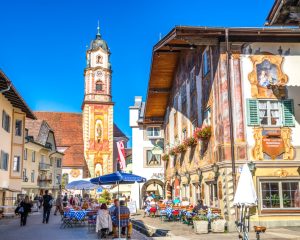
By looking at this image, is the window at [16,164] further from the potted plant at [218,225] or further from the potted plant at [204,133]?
the potted plant at [218,225]

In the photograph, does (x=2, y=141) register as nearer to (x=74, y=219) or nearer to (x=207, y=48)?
(x=74, y=219)

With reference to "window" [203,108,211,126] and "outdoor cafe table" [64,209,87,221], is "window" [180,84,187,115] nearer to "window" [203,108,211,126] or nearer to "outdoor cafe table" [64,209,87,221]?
"window" [203,108,211,126]

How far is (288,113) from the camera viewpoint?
18.9 metres

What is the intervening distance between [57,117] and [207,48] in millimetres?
63824

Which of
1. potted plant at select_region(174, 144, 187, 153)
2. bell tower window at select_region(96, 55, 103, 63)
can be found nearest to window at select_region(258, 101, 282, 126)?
potted plant at select_region(174, 144, 187, 153)

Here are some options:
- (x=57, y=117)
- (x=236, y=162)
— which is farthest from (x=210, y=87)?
(x=57, y=117)

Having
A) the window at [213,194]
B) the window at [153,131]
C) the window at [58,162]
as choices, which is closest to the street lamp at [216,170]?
the window at [213,194]

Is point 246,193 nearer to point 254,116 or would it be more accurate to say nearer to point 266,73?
point 254,116

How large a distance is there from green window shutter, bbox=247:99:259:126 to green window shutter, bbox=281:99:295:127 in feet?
3.98

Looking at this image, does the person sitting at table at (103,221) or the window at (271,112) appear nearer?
the person sitting at table at (103,221)

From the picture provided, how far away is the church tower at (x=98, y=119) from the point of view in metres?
70.2

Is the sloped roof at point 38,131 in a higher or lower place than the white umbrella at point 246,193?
higher

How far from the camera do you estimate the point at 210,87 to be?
66.7 ft

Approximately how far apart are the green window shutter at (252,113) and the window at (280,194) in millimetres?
2570
